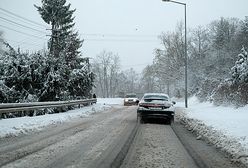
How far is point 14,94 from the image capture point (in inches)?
912

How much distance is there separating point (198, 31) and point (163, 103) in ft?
198

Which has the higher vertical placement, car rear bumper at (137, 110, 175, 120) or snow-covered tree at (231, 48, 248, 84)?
snow-covered tree at (231, 48, 248, 84)

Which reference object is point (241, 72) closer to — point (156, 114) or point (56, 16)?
point (156, 114)

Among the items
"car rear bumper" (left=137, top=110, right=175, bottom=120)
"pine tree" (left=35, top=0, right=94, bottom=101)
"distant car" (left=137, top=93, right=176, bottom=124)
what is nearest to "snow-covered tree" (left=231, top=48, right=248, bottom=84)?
"distant car" (left=137, top=93, right=176, bottom=124)

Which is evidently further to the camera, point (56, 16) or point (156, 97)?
point (56, 16)

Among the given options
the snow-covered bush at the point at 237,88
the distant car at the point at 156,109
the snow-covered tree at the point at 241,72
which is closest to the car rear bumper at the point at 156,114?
the distant car at the point at 156,109

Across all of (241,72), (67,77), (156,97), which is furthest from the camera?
(67,77)

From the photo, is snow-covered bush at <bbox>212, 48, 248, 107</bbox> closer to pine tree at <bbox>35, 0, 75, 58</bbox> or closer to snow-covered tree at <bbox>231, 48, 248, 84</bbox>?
snow-covered tree at <bbox>231, 48, 248, 84</bbox>

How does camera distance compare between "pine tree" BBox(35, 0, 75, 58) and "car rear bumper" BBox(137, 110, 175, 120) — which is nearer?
"car rear bumper" BBox(137, 110, 175, 120)

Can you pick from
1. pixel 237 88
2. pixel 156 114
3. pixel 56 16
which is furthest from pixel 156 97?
pixel 56 16

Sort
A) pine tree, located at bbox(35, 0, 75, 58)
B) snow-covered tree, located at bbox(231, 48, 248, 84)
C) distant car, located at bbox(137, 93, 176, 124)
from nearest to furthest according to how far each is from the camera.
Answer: distant car, located at bbox(137, 93, 176, 124) → snow-covered tree, located at bbox(231, 48, 248, 84) → pine tree, located at bbox(35, 0, 75, 58)

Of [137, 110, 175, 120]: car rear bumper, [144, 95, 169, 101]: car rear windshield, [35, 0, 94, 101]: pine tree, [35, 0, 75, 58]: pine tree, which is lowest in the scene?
[137, 110, 175, 120]: car rear bumper

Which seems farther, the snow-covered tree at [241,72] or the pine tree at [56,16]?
the pine tree at [56,16]

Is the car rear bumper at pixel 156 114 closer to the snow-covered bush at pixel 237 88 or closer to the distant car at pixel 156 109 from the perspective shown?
the distant car at pixel 156 109
